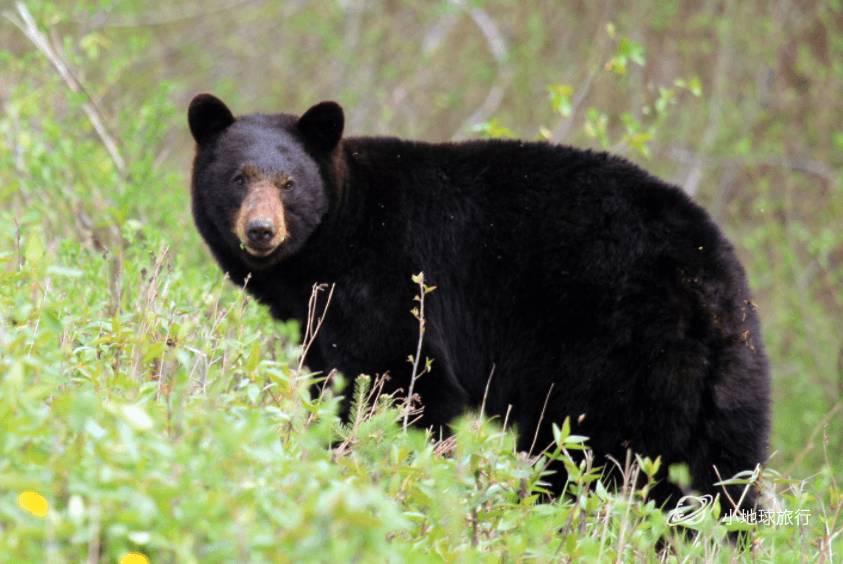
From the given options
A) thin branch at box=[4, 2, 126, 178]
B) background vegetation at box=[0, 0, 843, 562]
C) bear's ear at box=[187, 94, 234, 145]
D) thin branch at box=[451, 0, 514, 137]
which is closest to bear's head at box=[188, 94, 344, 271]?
bear's ear at box=[187, 94, 234, 145]

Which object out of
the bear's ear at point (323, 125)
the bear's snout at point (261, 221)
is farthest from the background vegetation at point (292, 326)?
the bear's ear at point (323, 125)

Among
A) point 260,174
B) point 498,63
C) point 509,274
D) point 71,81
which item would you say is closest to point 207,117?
point 260,174

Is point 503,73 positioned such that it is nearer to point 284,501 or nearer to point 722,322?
point 722,322

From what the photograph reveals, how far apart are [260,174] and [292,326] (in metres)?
0.64

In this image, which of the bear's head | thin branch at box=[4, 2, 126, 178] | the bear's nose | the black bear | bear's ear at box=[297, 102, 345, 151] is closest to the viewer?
the black bear

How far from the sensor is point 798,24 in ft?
38.5

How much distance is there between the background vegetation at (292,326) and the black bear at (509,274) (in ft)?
0.93

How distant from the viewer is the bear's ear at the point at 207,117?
4952mm

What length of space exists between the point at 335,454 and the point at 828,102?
9536 mm

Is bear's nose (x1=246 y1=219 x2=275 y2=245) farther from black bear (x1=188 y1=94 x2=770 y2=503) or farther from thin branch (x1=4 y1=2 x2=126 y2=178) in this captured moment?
thin branch (x1=4 y1=2 x2=126 y2=178)

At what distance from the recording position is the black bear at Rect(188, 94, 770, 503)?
4352mm

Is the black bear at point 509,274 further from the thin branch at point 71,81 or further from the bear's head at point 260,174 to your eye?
the thin branch at point 71,81

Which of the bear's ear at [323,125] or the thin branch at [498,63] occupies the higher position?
the thin branch at [498,63]

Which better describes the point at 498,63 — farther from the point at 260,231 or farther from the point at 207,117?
the point at 260,231
